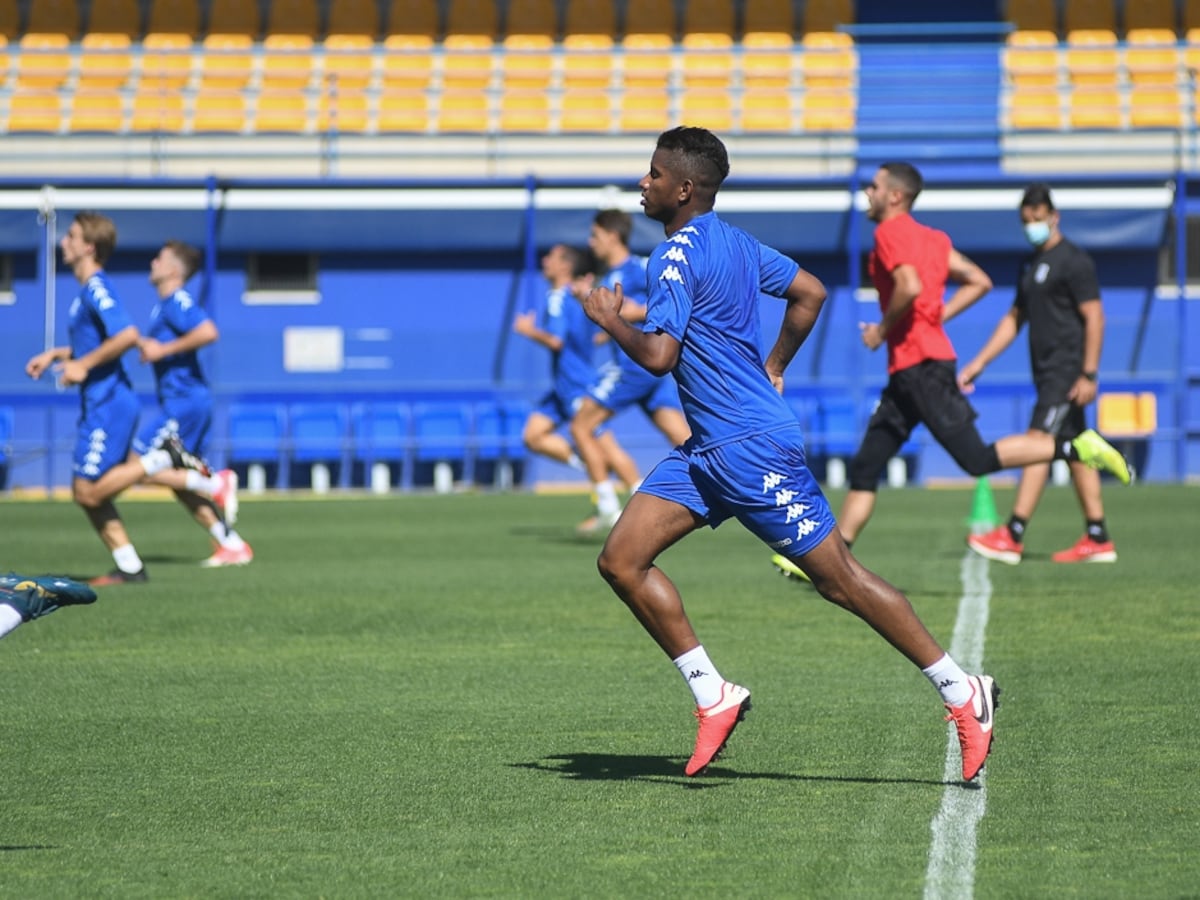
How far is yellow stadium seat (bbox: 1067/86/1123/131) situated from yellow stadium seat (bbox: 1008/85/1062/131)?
0.70 ft

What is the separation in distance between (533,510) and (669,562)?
21.5 feet

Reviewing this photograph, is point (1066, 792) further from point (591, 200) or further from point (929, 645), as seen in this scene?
point (591, 200)

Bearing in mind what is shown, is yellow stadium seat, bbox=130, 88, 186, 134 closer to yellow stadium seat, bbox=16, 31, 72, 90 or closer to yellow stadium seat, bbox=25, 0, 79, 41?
yellow stadium seat, bbox=16, 31, 72, 90

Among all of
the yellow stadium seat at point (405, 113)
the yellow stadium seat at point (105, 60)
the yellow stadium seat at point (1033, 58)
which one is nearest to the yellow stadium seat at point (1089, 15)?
the yellow stadium seat at point (1033, 58)

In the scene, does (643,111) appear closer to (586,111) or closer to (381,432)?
(586,111)

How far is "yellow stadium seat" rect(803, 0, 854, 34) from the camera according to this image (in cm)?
3070

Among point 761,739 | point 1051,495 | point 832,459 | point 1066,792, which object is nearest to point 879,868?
point 1066,792

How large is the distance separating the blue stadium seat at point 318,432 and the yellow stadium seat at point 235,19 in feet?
26.6

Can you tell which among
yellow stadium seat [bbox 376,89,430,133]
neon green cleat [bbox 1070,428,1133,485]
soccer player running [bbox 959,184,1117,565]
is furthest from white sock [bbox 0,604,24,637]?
yellow stadium seat [bbox 376,89,430,133]

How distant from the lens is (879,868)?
4.60m

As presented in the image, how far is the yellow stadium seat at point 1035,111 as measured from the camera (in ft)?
93.2

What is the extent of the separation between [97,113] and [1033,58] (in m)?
13.8

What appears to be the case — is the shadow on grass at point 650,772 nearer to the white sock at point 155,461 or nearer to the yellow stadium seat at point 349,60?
the white sock at point 155,461

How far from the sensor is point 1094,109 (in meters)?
28.7
